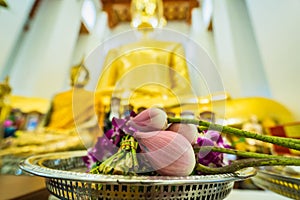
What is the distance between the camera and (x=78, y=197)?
5.1 inches

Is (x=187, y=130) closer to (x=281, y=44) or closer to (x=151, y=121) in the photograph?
(x=151, y=121)

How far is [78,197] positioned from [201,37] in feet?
9.89

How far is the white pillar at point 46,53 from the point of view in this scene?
1.96 m

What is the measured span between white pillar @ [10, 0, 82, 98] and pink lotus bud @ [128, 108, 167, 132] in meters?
2.20

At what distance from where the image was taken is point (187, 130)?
0.15 m

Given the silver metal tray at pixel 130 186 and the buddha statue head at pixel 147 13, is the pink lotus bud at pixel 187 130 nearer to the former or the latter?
the silver metal tray at pixel 130 186

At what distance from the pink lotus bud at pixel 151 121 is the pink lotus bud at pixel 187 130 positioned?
13 mm

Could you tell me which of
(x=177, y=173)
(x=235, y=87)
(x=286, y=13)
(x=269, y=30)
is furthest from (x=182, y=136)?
(x=235, y=87)

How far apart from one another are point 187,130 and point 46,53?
2.35 m

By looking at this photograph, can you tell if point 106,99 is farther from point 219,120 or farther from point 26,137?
point 219,120

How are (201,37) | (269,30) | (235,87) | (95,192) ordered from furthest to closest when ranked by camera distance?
(201,37) → (235,87) → (269,30) → (95,192)

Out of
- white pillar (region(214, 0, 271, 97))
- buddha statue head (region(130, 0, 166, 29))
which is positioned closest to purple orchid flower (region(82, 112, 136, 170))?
white pillar (region(214, 0, 271, 97))

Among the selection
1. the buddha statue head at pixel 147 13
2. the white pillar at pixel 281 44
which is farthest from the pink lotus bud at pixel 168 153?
the buddha statue head at pixel 147 13

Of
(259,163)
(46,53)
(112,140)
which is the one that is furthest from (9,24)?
(259,163)
